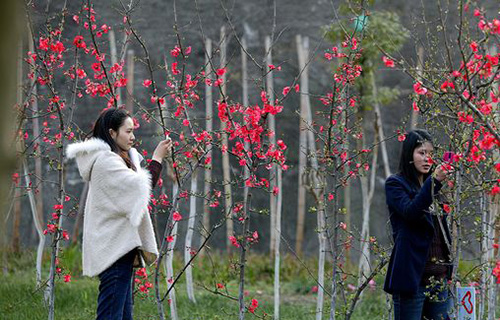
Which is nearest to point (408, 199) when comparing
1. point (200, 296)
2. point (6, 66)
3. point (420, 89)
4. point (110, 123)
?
point (420, 89)

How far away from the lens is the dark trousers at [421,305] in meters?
3.73

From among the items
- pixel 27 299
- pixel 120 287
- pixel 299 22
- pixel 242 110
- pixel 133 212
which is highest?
pixel 299 22

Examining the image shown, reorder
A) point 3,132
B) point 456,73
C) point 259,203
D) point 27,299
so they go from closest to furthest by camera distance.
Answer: point 3,132, point 456,73, point 27,299, point 259,203

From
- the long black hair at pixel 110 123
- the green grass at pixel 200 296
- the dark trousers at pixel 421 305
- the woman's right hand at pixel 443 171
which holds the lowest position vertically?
the green grass at pixel 200 296

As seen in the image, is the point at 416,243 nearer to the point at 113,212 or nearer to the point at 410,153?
the point at 410,153

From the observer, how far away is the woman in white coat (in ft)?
12.5

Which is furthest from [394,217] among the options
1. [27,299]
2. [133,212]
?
[27,299]

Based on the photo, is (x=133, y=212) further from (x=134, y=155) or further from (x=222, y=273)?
(x=222, y=273)

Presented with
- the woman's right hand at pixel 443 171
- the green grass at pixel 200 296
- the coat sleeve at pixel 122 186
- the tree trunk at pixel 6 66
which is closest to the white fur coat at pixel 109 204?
the coat sleeve at pixel 122 186

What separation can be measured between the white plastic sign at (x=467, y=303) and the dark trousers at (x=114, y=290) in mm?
1588

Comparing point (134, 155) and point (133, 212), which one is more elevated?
point (134, 155)

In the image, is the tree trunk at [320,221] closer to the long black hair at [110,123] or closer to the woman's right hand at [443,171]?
the woman's right hand at [443,171]

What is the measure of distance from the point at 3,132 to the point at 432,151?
2.63 metres

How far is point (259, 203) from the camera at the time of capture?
938 cm
